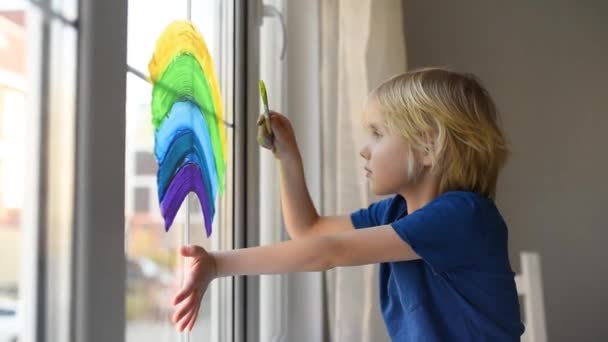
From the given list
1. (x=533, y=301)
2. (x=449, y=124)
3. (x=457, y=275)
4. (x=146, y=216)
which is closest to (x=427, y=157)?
(x=449, y=124)

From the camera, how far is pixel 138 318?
0.54 meters

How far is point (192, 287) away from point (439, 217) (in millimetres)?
316

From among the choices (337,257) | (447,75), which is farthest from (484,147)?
(337,257)

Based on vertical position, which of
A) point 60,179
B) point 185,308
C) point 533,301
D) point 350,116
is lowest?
point 533,301

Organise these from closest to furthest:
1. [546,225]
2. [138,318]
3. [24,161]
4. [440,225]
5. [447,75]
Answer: [24,161]
[138,318]
[440,225]
[447,75]
[546,225]

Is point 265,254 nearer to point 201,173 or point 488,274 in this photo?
point 201,173

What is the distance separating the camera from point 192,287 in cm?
51

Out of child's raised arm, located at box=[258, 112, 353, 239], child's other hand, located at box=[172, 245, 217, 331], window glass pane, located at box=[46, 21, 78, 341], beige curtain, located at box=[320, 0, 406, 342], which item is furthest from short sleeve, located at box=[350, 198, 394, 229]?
window glass pane, located at box=[46, 21, 78, 341]

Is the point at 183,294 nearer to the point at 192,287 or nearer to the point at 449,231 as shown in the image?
the point at 192,287

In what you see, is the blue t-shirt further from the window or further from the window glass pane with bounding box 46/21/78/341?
the window glass pane with bounding box 46/21/78/341

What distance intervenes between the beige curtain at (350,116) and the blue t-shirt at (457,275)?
0.37m

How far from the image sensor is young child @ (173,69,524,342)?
0.68 metres

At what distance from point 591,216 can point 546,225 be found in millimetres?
148

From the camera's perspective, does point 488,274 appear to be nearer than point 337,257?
No
